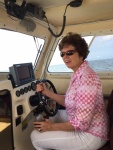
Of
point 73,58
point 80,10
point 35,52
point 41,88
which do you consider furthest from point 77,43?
point 35,52

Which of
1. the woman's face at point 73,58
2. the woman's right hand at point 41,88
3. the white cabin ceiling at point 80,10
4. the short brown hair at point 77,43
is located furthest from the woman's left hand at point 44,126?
the white cabin ceiling at point 80,10

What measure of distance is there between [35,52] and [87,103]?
165cm

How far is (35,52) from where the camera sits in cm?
284

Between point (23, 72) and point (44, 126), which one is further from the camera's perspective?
point (23, 72)

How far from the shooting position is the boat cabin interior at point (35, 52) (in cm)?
171

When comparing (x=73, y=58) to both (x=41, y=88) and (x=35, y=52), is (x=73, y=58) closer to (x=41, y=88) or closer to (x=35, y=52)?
(x=41, y=88)

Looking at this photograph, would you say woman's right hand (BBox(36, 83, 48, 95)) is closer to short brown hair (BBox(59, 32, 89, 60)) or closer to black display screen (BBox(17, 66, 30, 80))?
black display screen (BBox(17, 66, 30, 80))

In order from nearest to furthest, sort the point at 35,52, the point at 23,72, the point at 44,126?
the point at 44,126
the point at 23,72
the point at 35,52

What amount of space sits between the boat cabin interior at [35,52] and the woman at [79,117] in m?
0.17

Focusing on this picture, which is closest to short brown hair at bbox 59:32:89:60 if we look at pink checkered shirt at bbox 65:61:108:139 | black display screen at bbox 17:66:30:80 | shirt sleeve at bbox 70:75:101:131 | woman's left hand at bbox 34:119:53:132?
pink checkered shirt at bbox 65:61:108:139

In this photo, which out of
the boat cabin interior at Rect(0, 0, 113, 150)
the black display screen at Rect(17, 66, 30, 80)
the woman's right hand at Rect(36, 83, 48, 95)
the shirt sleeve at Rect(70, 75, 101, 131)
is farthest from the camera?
the woman's right hand at Rect(36, 83, 48, 95)

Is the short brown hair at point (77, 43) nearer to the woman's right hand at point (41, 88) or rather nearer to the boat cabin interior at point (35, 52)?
the boat cabin interior at point (35, 52)

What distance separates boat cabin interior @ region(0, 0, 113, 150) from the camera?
5.60 feet

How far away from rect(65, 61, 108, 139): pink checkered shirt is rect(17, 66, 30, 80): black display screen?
0.53 meters
